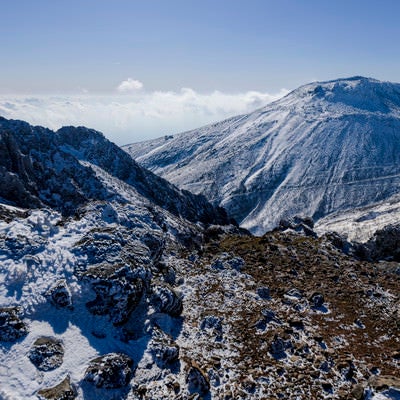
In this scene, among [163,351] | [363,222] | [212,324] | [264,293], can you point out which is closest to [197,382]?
[163,351]

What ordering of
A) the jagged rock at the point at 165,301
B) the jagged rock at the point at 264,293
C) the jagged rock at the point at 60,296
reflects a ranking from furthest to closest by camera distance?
the jagged rock at the point at 264,293 → the jagged rock at the point at 165,301 → the jagged rock at the point at 60,296

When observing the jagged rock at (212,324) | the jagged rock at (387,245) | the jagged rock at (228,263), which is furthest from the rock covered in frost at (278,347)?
the jagged rock at (387,245)

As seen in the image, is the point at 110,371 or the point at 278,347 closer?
the point at 110,371

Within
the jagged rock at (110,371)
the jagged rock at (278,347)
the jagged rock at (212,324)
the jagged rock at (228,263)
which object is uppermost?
the jagged rock at (110,371)

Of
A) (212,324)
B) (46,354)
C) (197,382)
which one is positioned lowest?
(212,324)

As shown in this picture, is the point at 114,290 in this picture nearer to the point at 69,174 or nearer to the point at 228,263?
the point at 228,263

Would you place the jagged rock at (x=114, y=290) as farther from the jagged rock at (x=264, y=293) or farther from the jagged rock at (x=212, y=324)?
the jagged rock at (x=264, y=293)

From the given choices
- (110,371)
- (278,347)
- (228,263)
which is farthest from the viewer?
(228,263)

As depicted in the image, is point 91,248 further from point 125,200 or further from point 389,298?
point 125,200
